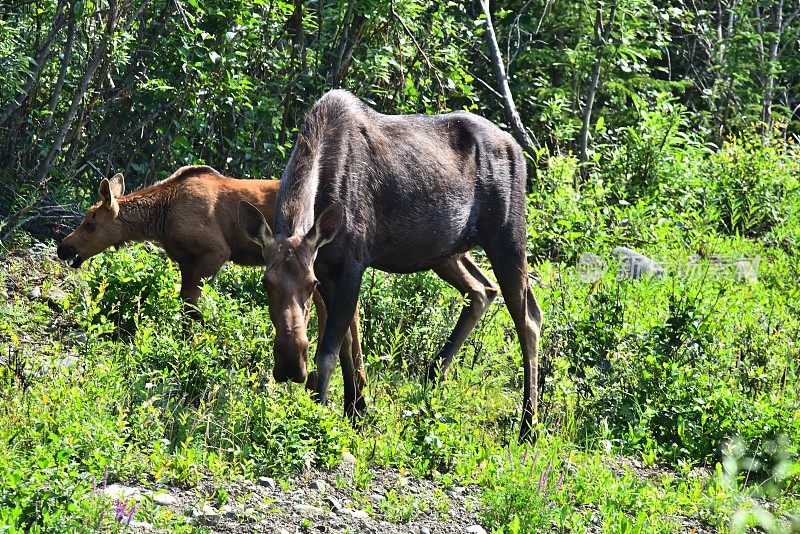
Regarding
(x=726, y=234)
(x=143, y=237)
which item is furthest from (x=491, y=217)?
(x=726, y=234)

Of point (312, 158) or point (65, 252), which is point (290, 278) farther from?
point (65, 252)

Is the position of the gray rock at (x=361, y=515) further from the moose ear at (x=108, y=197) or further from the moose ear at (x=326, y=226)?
the moose ear at (x=108, y=197)

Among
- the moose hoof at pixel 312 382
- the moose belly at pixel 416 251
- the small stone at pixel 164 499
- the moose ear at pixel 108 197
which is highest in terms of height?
the moose belly at pixel 416 251

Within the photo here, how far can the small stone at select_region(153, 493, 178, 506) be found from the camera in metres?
5.82

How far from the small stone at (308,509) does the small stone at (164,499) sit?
A: 649 mm

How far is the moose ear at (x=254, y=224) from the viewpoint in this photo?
22.8 feet

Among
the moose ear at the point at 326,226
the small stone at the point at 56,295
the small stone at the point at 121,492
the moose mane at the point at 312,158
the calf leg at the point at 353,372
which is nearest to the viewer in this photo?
the small stone at the point at 121,492

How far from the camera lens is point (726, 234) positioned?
52.3 ft

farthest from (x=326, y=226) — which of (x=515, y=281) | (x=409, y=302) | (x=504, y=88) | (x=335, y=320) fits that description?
(x=504, y=88)

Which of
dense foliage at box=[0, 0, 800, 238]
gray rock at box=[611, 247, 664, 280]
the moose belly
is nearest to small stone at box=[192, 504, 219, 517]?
the moose belly

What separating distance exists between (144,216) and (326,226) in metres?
4.35

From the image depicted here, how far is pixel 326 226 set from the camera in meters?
7.07

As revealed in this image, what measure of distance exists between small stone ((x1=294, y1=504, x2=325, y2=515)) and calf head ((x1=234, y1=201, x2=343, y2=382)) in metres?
0.73

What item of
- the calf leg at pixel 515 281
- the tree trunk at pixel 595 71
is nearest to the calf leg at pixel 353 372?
the calf leg at pixel 515 281
